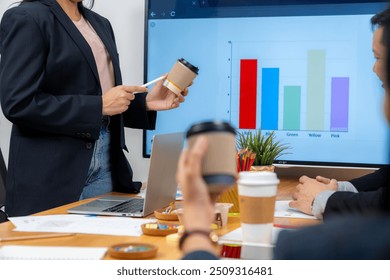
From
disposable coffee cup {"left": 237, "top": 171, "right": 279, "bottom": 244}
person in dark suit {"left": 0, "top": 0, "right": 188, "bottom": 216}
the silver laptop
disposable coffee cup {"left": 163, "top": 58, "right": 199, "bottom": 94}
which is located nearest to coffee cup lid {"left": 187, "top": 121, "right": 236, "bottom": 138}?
disposable coffee cup {"left": 237, "top": 171, "right": 279, "bottom": 244}

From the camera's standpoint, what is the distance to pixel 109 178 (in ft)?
7.75

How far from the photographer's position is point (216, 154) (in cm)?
73

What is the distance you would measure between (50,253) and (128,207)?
1.96ft

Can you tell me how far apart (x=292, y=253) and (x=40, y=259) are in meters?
0.71

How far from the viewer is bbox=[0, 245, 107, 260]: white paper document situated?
1.24 m

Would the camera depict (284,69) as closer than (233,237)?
No

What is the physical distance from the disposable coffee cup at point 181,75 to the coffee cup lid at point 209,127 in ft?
4.18

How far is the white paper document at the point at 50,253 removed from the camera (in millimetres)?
1237

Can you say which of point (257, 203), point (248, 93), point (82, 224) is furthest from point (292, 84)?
point (257, 203)

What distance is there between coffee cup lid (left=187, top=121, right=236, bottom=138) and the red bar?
201 centimetres

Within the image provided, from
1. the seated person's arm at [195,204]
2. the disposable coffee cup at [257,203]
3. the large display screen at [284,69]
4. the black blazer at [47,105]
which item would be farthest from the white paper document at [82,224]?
the large display screen at [284,69]

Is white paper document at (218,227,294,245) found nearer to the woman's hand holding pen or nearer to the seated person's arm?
the seated person's arm

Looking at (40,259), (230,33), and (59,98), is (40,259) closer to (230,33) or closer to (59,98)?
(59,98)

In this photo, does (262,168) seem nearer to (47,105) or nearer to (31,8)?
(47,105)
